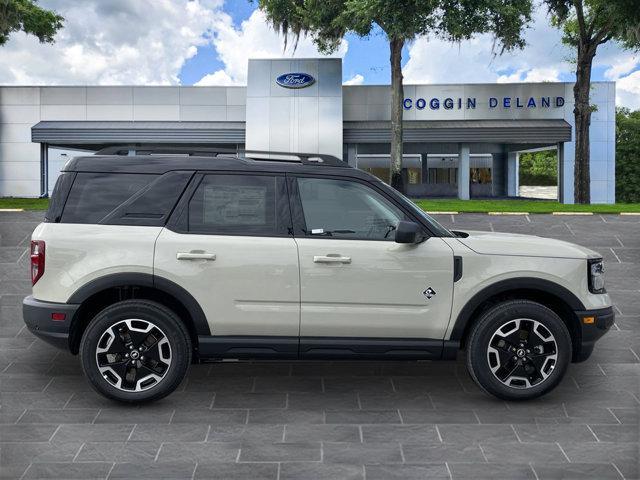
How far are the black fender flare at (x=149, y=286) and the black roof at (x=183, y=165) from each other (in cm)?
85

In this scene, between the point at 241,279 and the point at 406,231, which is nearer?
the point at 406,231

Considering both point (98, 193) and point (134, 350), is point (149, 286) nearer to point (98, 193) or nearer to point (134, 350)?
point (134, 350)

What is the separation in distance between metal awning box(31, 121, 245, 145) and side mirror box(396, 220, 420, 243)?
31.2 m

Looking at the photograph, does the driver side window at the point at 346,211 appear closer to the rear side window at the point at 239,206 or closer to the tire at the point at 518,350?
the rear side window at the point at 239,206

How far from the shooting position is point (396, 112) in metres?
27.5

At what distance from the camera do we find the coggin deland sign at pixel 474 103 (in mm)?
35875

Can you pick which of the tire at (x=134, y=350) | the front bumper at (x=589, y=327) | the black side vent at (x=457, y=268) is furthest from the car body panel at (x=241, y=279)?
the front bumper at (x=589, y=327)

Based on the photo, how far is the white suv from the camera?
18.9 ft

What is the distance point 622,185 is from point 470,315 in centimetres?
4820

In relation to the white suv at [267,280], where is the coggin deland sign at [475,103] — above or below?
above

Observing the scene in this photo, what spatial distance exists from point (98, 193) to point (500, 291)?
127 inches

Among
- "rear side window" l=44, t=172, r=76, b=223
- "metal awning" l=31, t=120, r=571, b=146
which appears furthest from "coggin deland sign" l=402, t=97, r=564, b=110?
"rear side window" l=44, t=172, r=76, b=223

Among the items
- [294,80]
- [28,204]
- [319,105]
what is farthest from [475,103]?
[28,204]

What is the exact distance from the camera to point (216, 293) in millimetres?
5766
